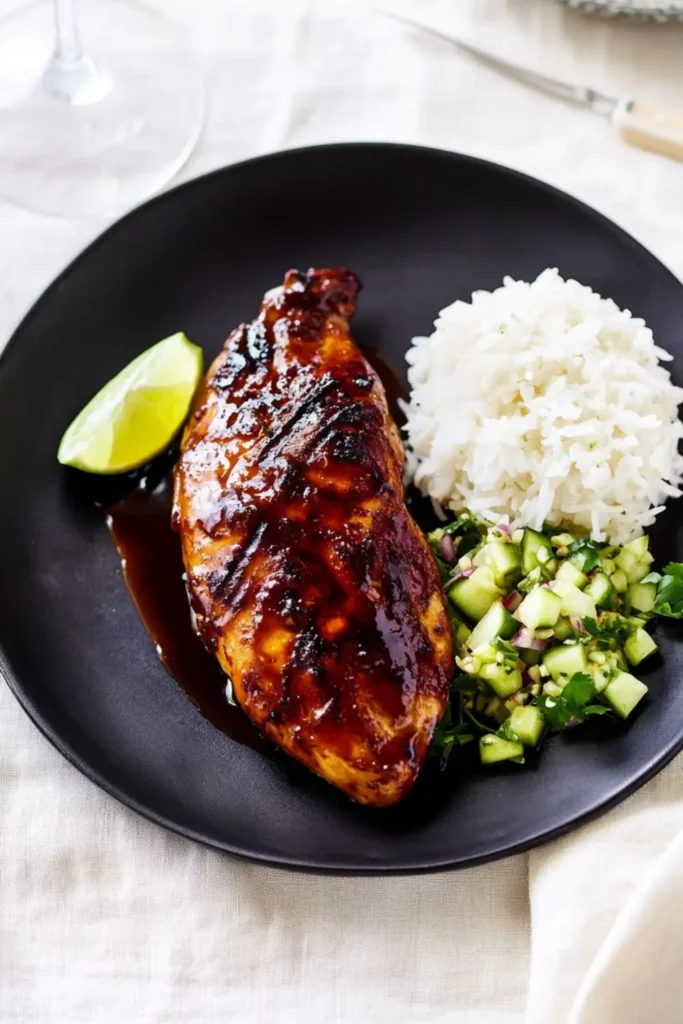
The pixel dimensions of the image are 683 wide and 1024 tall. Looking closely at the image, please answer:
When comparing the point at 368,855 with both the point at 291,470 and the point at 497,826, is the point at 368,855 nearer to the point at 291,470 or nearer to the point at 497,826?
the point at 497,826

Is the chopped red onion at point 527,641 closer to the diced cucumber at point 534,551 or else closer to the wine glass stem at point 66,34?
the diced cucumber at point 534,551

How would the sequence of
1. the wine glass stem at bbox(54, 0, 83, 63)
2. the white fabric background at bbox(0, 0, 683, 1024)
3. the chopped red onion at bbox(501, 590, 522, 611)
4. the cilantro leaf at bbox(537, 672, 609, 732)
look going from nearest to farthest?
the white fabric background at bbox(0, 0, 683, 1024) → the cilantro leaf at bbox(537, 672, 609, 732) → the chopped red onion at bbox(501, 590, 522, 611) → the wine glass stem at bbox(54, 0, 83, 63)

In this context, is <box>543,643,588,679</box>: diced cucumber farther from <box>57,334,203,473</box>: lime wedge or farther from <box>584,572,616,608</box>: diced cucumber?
<box>57,334,203,473</box>: lime wedge

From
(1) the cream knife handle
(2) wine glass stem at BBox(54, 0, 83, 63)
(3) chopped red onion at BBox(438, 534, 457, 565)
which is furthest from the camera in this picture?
(1) the cream knife handle

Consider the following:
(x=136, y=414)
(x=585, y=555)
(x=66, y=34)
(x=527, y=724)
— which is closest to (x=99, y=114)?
(x=66, y=34)

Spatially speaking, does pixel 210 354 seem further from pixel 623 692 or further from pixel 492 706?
pixel 623 692

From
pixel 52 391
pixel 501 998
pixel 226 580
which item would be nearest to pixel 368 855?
pixel 501 998

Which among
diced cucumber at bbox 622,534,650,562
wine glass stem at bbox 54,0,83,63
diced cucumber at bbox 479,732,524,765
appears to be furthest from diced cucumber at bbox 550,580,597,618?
wine glass stem at bbox 54,0,83,63
